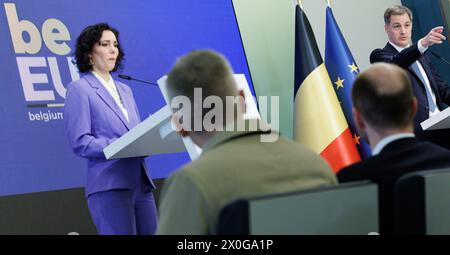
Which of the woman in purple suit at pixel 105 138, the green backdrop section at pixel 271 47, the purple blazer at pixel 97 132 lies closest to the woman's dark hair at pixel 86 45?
the woman in purple suit at pixel 105 138

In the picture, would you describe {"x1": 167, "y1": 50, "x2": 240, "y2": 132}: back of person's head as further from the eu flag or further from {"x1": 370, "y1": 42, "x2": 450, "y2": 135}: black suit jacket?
the eu flag

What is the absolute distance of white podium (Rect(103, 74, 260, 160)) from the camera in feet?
10.9

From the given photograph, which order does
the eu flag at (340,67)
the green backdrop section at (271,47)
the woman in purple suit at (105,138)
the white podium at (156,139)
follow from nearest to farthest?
the white podium at (156,139) → the woman in purple suit at (105,138) → the eu flag at (340,67) → the green backdrop section at (271,47)

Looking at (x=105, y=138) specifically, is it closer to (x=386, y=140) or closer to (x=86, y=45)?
(x=86, y=45)

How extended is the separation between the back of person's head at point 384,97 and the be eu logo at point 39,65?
11.9ft

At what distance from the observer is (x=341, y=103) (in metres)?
6.18

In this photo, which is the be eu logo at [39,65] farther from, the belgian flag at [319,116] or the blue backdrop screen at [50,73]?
the belgian flag at [319,116]

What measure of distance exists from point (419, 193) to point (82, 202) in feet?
13.3

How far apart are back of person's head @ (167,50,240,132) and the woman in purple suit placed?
2008 mm

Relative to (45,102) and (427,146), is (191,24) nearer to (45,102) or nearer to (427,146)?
(45,102)

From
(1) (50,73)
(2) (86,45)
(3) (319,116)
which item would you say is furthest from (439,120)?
(1) (50,73)

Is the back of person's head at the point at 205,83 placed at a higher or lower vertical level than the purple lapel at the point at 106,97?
lower

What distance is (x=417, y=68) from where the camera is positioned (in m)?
5.45

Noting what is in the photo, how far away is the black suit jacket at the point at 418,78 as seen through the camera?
204 inches
